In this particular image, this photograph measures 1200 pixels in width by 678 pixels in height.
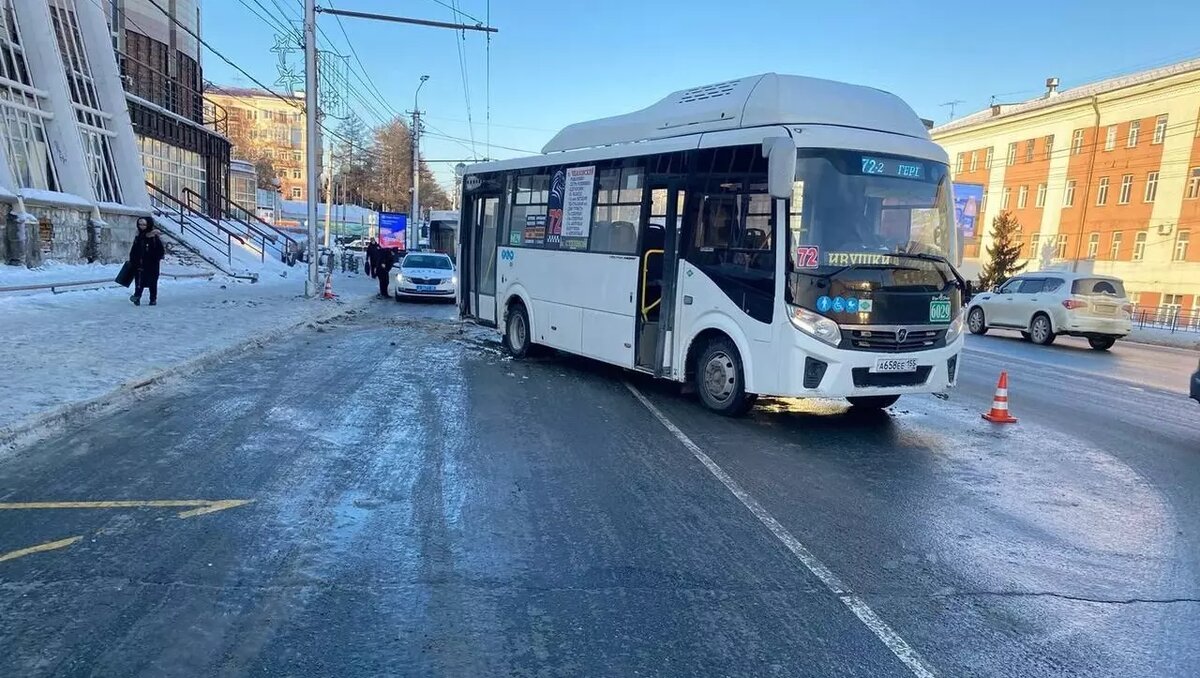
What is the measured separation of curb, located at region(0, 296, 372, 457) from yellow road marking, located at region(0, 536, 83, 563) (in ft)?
7.17

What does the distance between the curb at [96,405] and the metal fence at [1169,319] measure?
32326 millimetres

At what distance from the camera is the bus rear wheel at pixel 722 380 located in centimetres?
770

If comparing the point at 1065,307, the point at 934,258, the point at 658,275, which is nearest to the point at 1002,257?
the point at 1065,307

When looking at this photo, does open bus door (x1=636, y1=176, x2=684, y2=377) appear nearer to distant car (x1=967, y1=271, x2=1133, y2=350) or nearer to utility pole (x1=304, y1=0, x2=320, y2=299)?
distant car (x1=967, y1=271, x2=1133, y2=350)

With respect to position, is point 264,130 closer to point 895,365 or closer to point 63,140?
point 63,140

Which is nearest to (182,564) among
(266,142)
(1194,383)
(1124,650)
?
(1124,650)

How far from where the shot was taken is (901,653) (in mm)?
3277

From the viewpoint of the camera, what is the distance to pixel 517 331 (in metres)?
12.0

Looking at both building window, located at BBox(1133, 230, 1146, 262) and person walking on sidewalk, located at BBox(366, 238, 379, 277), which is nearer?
person walking on sidewalk, located at BBox(366, 238, 379, 277)

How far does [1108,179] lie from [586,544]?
50.6 meters

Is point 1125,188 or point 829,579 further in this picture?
point 1125,188

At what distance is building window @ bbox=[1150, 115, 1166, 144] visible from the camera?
39.7 metres

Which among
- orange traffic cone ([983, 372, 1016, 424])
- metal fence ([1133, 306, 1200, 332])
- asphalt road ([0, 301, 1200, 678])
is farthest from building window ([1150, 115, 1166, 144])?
orange traffic cone ([983, 372, 1016, 424])

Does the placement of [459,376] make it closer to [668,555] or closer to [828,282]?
[828,282]
